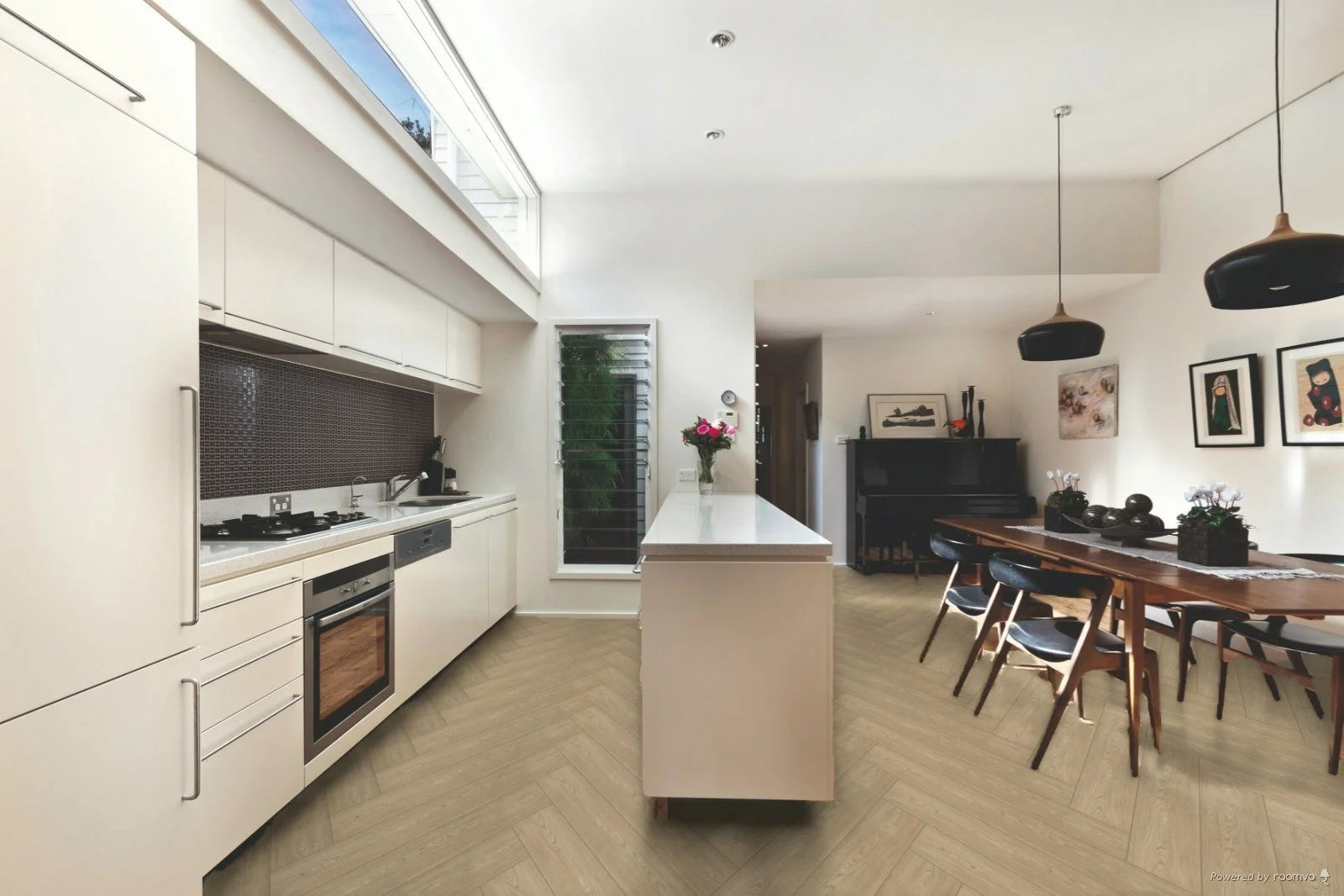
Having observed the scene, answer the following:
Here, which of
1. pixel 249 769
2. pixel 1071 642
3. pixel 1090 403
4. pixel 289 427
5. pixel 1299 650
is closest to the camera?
pixel 249 769

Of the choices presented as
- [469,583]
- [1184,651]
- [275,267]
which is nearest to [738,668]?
[469,583]

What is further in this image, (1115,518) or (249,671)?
(1115,518)

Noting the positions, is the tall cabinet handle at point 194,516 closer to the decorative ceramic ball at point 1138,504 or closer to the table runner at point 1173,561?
the table runner at point 1173,561

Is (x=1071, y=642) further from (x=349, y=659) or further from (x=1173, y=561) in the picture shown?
(x=349, y=659)

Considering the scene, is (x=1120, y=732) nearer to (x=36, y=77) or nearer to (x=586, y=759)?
(x=586, y=759)

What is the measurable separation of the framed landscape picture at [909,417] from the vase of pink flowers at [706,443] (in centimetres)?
266

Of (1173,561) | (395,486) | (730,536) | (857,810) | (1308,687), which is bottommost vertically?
(857,810)

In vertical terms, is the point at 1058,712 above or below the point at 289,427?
below

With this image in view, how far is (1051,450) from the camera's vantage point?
5035 mm

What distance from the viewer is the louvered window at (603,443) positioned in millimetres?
3881

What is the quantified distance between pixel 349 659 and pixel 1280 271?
3450 mm

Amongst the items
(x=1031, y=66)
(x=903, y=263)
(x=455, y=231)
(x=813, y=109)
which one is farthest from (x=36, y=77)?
(x=903, y=263)

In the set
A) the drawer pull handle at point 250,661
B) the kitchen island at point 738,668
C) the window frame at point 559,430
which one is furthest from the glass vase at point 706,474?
the drawer pull handle at point 250,661

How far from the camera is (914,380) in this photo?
18.5 feet
